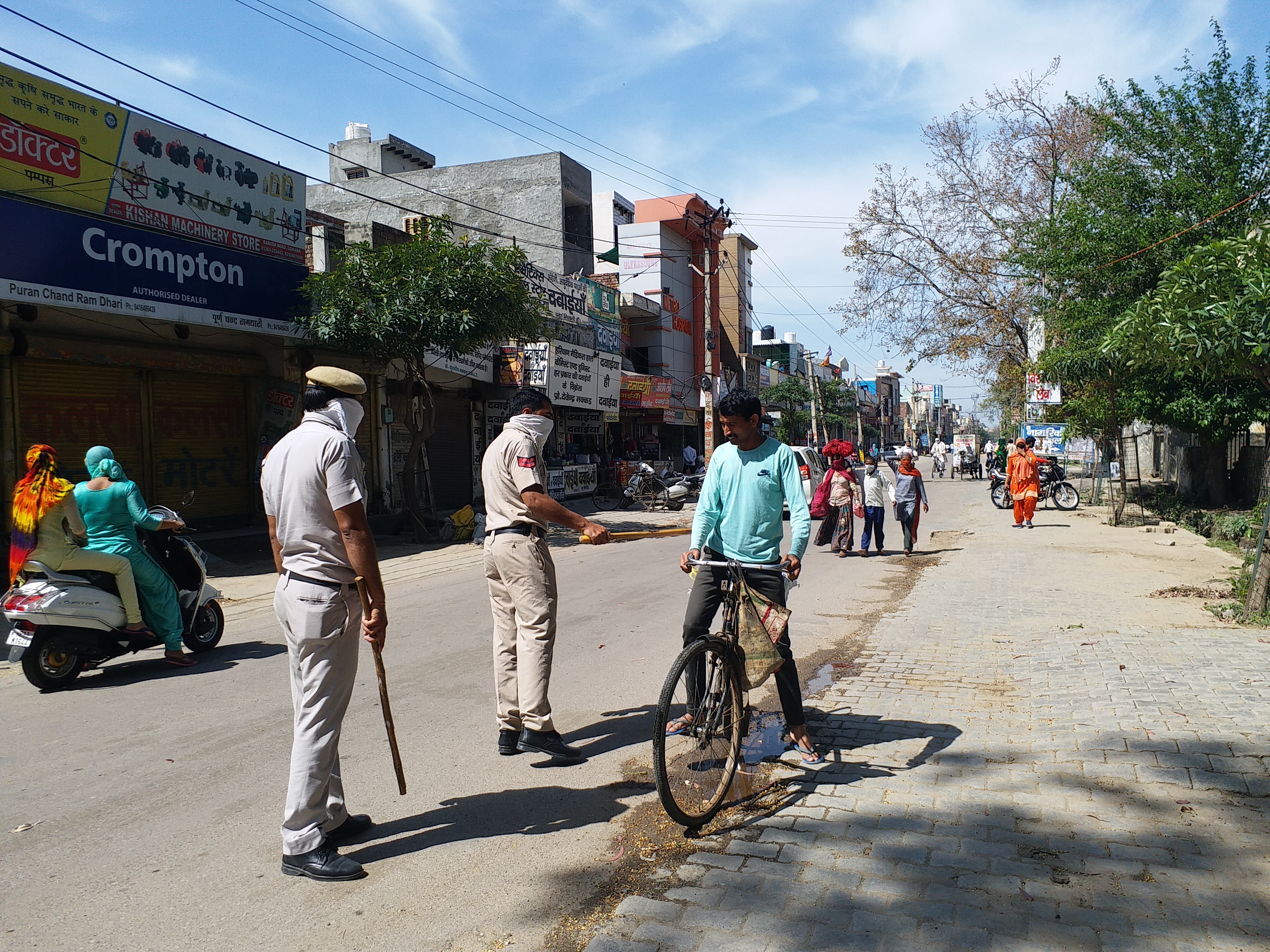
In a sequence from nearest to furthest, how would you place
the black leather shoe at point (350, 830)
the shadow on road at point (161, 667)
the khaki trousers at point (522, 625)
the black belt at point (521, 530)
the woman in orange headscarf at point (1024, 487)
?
the black leather shoe at point (350, 830)
the khaki trousers at point (522, 625)
the black belt at point (521, 530)
the shadow on road at point (161, 667)
the woman in orange headscarf at point (1024, 487)

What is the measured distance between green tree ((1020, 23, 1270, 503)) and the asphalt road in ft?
39.6

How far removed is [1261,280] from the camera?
21.8 feet

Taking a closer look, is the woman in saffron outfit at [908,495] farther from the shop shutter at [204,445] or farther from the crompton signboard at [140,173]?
the shop shutter at [204,445]

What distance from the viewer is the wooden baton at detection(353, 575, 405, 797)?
350 cm

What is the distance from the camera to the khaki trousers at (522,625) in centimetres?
466

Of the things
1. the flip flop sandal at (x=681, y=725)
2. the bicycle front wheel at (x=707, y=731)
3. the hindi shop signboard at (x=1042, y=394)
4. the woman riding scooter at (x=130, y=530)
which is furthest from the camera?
the hindi shop signboard at (x=1042, y=394)

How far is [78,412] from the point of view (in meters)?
13.2

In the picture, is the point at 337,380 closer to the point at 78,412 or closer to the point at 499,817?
the point at 499,817

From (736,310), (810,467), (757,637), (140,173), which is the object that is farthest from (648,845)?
(736,310)

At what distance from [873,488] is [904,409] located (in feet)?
452

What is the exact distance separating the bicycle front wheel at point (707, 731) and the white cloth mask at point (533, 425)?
1.51 metres

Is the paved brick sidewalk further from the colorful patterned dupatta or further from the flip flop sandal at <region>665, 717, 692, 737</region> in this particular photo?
the colorful patterned dupatta

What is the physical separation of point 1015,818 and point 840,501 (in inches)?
388

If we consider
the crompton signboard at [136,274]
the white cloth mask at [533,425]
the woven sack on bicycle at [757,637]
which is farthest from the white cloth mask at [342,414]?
the crompton signboard at [136,274]
